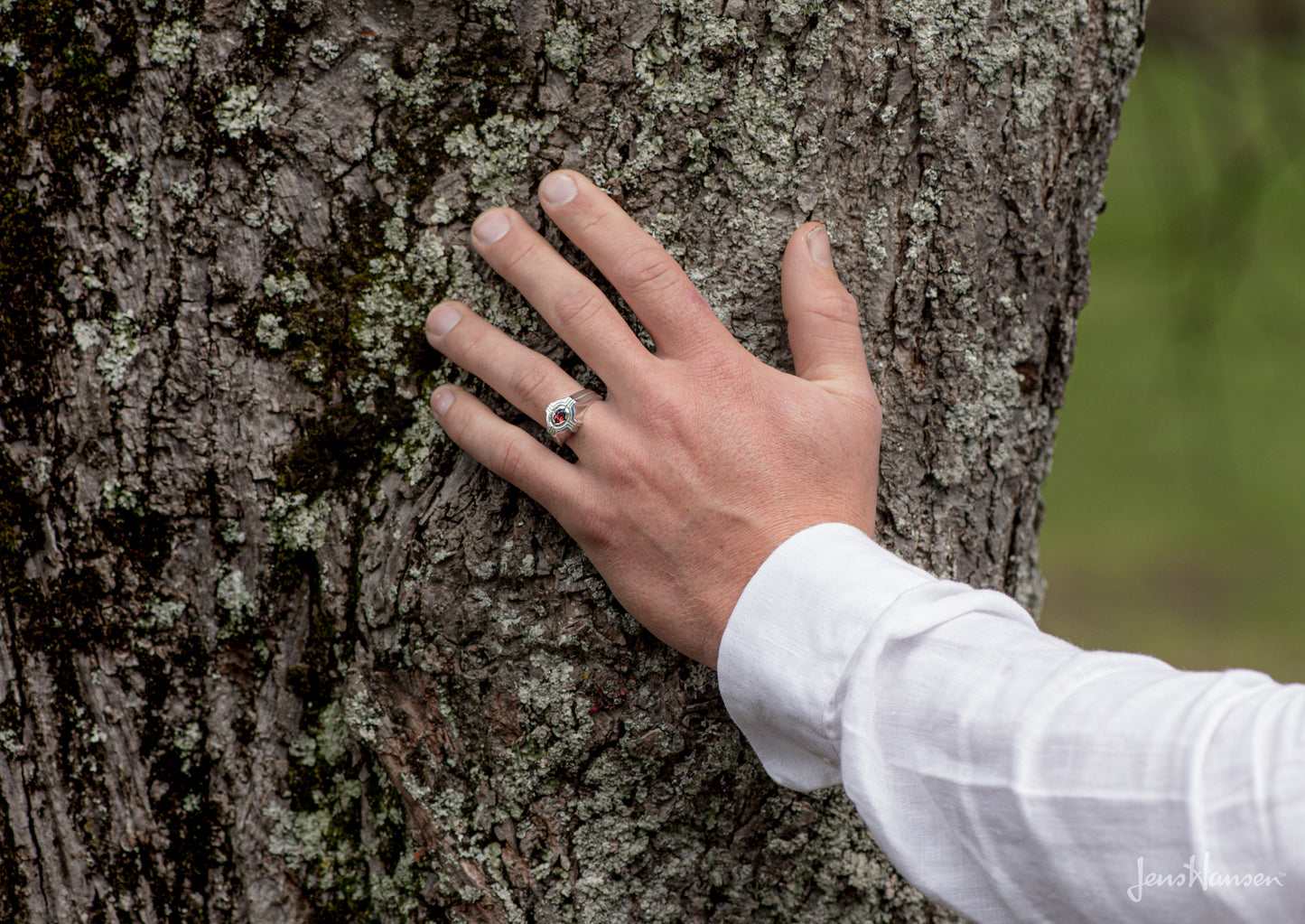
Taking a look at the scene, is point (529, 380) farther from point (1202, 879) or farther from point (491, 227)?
point (1202, 879)

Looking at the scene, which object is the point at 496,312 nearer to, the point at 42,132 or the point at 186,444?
the point at 186,444

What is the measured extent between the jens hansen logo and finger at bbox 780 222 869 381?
2.13 ft

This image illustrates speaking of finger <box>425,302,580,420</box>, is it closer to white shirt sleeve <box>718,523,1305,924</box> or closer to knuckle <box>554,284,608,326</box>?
knuckle <box>554,284,608,326</box>

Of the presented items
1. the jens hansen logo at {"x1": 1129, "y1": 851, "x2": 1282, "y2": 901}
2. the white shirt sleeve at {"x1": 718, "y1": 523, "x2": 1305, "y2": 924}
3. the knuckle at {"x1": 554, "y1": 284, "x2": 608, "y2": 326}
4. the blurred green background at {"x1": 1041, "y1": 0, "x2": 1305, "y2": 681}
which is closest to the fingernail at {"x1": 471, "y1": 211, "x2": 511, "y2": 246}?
the knuckle at {"x1": 554, "y1": 284, "x2": 608, "y2": 326}

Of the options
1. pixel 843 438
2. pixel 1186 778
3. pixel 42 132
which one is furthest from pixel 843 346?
pixel 42 132

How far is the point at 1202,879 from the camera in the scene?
31.9 inches

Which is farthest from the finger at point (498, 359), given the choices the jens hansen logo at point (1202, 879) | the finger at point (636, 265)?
the jens hansen logo at point (1202, 879)

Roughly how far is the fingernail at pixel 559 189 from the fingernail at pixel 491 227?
0.21 ft

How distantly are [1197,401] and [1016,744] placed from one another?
8.81 meters

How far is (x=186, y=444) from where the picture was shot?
1.27 m

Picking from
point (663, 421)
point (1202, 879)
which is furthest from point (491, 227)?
point (1202, 879)

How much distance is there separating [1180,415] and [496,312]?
891 centimetres

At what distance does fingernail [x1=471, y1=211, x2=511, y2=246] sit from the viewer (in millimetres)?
1192

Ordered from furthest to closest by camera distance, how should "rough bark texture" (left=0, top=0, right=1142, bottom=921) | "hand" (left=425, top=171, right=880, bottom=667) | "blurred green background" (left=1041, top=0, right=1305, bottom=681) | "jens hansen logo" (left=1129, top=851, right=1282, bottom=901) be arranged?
A: 1. "blurred green background" (left=1041, top=0, right=1305, bottom=681)
2. "rough bark texture" (left=0, top=0, right=1142, bottom=921)
3. "hand" (left=425, top=171, right=880, bottom=667)
4. "jens hansen logo" (left=1129, top=851, right=1282, bottom=901)
